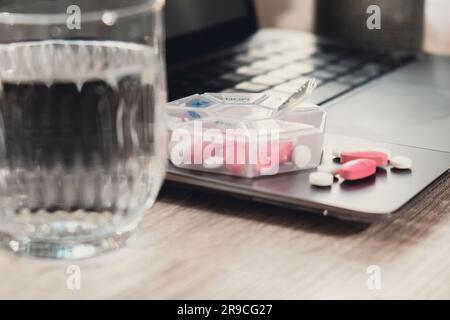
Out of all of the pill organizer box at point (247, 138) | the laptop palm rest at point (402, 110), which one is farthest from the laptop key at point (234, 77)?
the pill organizer box at point (247, 138)

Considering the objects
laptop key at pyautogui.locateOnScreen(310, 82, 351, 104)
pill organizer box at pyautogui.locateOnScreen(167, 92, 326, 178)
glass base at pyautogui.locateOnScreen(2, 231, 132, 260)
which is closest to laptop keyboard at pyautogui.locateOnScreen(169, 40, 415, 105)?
laptop key at pyautogui.locateOnScreen(310, 82, 351, 104)

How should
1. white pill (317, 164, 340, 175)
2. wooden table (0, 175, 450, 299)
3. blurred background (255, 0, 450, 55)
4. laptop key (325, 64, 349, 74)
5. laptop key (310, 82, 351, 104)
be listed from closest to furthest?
1. wooden table (0, 175, 450, 299)
2. white pill (317, 164, 340, 175)
3. laptop key (310, 82, 351, 104)
4. laptop key (325, 64, 349, 74)
5. blurred background (255, 0, 450, 55)

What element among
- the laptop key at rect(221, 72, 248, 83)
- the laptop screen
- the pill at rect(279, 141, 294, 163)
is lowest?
the laptop key at rect(221, 72, 248, 83)

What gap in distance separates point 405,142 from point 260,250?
0.20 metres

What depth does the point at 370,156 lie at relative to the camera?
1.95ft

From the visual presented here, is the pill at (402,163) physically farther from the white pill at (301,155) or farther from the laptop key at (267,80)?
the laptop key at (267,80)

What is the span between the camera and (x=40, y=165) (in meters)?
0.51

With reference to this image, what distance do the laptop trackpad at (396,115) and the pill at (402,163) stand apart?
67 mm

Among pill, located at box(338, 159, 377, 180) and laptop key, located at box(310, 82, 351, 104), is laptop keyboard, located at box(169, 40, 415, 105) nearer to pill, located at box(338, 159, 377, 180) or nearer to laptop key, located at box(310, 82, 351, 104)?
laptop key, located at box(310, 82, 351, 104)

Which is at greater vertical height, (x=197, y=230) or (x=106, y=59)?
(x=106, y=59)

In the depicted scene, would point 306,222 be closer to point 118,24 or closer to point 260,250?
point 260,250

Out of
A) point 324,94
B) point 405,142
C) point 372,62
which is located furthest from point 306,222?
point 372,62

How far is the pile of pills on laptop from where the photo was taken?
562 millimetres
